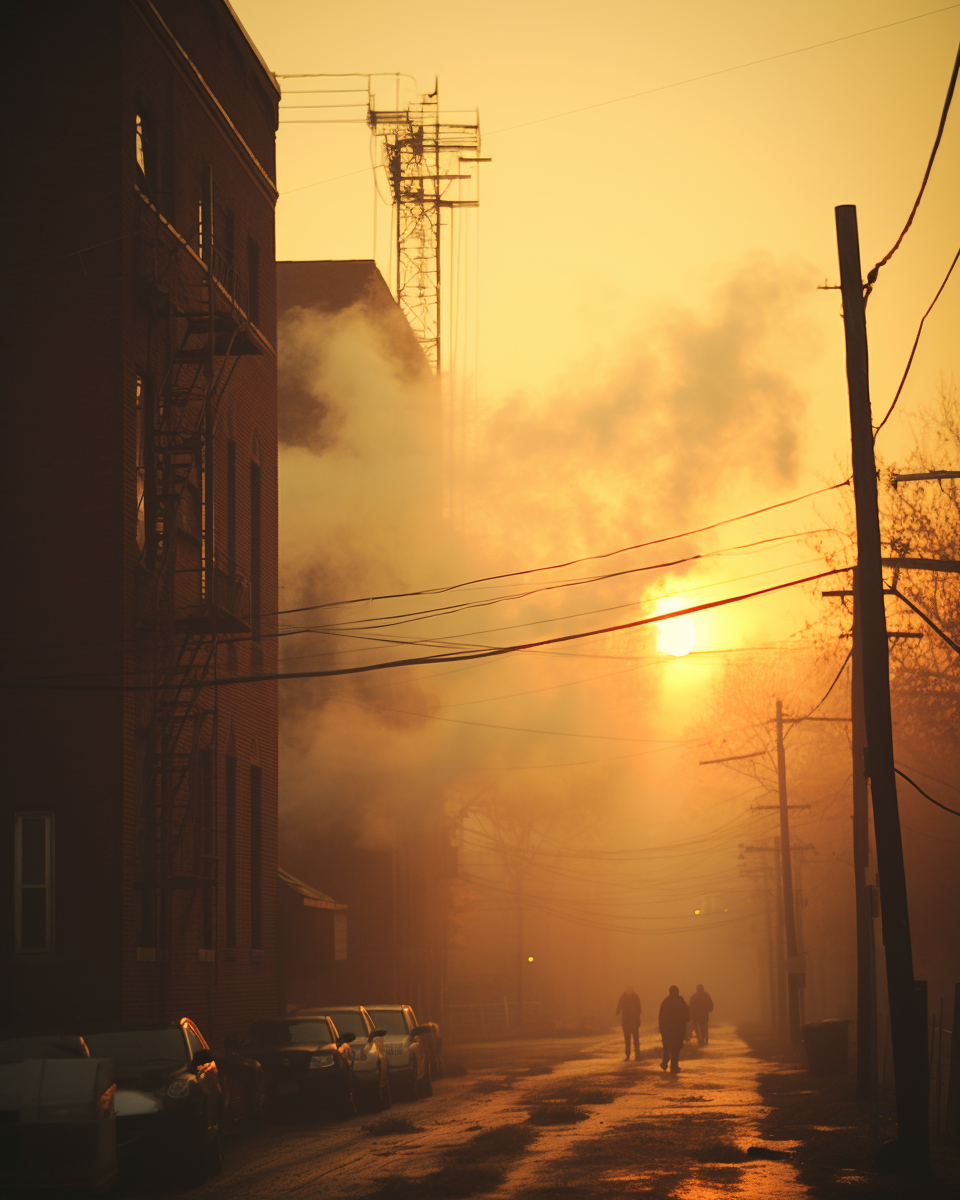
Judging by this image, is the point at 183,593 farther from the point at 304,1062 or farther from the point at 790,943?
the point at 790,943

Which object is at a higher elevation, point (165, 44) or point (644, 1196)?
point (165, 44)

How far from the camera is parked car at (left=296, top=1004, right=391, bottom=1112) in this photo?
21.2m

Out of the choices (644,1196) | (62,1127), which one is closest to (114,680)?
(62,1127)

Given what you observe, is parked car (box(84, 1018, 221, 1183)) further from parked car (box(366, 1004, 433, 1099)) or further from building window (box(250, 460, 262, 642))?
building window (box(250, 460, 262, 642))

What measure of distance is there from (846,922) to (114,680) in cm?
3655

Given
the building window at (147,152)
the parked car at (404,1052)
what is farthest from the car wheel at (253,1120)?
the building window at (147,152)

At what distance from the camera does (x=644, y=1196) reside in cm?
1133

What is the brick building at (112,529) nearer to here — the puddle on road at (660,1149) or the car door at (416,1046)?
the car door at (416,1046)

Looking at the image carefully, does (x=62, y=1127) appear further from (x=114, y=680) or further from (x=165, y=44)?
(x=165, y=44)

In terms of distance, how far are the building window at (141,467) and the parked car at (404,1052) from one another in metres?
8.48

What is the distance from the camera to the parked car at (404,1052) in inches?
945

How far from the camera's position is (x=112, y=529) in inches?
743

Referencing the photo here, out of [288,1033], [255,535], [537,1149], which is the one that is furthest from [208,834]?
[537,1149]

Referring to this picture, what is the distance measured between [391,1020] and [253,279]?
12.6 meters
